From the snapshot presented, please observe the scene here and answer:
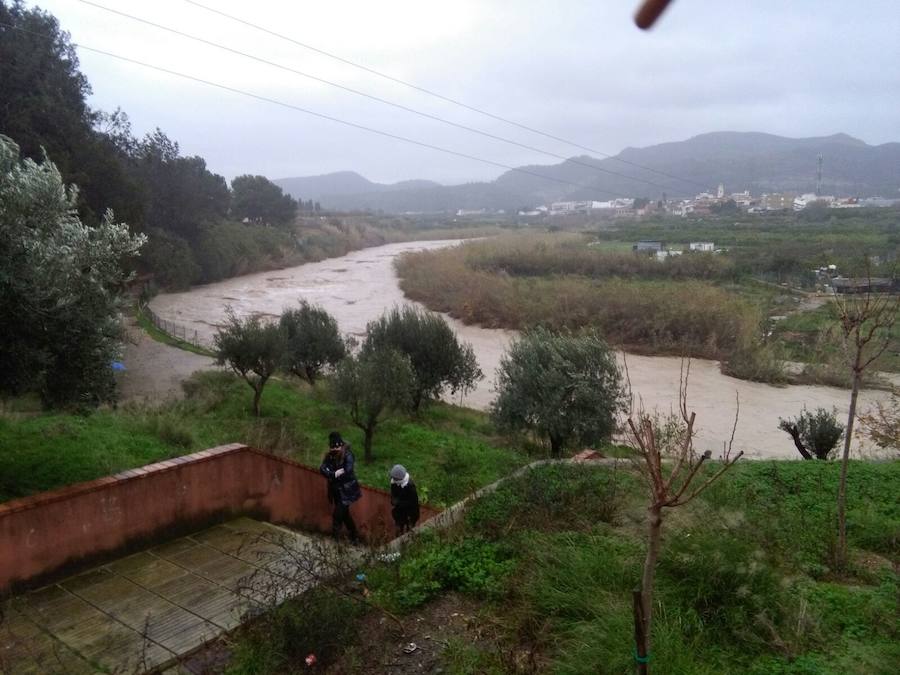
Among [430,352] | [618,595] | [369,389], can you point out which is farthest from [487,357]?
[618,595]

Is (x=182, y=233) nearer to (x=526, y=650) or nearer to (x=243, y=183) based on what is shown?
(x=243, y=183)

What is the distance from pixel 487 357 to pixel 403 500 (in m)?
24.2

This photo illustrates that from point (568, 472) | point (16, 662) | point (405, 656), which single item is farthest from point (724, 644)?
point (16, 662)

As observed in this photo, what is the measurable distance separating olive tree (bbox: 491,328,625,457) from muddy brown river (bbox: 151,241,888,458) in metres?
2.73

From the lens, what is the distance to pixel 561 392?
14062mm

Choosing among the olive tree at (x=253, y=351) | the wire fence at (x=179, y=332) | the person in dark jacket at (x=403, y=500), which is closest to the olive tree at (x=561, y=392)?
the olive tree at (x=253, y=351)

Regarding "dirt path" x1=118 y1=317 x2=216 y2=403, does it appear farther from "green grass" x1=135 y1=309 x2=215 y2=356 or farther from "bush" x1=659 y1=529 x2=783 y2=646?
"bush" x1=659 y1=529 x2=783 y2=646

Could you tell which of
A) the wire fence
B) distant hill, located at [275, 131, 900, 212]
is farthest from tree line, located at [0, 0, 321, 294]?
distant hill, located at [275, 131, 900, 212]

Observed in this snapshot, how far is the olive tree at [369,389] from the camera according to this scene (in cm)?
1292

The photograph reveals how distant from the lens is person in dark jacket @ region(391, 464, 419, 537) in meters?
7.09

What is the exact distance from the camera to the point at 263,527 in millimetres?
6941

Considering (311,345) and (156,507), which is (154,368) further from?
(156,507)

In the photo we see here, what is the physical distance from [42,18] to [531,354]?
20.3 meters

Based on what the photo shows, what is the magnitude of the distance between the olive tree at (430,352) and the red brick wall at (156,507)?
1066cm
